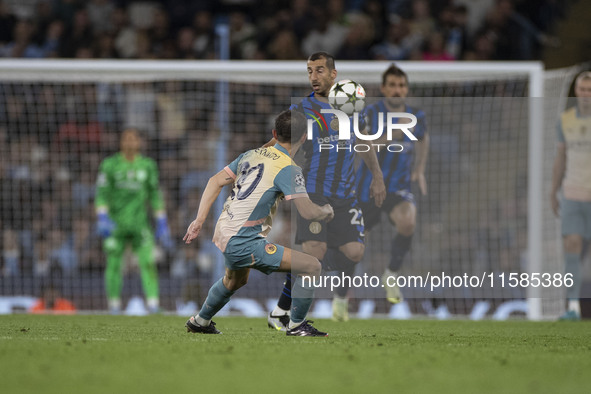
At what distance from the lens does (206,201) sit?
6.61 meters

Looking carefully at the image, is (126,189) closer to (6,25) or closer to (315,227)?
(315,227)

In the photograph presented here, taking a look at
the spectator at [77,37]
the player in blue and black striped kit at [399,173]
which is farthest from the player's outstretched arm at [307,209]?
the spectator at [77,37]

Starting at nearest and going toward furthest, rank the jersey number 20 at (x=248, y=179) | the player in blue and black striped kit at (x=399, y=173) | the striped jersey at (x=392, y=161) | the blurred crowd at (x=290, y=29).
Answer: the jersey number 20 at (x=248, y=179) < the striped jersey at (x=392, y=161) < the player in blue and black striped kit at (x=399, y=173) < the blurred crowd at (x=290, y=29)

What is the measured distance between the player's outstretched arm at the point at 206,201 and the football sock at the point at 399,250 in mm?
3115

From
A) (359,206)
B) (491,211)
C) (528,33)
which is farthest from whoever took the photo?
(528,33)

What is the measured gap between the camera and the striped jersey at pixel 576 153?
402 inches

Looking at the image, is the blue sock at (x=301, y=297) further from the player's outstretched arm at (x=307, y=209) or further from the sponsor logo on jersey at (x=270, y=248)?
the player's outstretched arm at (x=307, y=209)

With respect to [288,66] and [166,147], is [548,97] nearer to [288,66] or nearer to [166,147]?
[288,66]

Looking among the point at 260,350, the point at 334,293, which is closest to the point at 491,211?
the point at 334,293

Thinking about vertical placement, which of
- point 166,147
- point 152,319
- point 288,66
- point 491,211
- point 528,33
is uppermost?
point 528,33

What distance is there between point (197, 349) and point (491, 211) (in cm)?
642

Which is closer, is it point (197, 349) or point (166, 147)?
point (197, 349)

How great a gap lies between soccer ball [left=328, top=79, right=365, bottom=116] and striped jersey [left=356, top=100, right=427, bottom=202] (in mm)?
850

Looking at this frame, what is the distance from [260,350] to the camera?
18.9 feet
